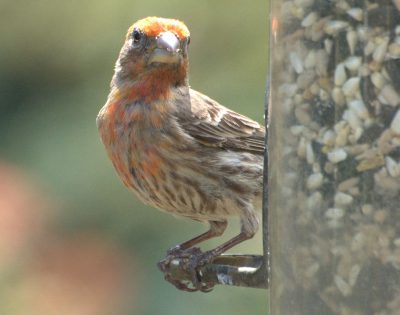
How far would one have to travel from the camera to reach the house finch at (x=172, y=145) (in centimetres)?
717

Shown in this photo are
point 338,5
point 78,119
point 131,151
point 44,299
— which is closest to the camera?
point 338,5

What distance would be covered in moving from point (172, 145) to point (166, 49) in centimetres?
53

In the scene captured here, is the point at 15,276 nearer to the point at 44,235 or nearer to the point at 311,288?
the point at 44,235

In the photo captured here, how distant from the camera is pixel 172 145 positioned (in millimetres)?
7324

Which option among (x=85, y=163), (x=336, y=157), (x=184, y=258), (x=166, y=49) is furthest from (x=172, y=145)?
(x=336, y=157)

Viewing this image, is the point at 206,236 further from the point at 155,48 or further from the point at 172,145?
the point at 155,48

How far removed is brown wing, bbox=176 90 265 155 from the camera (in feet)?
24.7

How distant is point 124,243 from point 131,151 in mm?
2165

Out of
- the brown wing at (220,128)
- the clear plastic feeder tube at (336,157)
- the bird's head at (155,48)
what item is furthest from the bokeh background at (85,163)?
the clear plastic feeder tube at (336,157)

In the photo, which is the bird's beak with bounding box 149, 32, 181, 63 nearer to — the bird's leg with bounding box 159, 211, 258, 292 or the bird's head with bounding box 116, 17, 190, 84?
the bird's head with bounding box 116, 17, 190, 84

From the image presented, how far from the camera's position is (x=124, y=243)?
927cm

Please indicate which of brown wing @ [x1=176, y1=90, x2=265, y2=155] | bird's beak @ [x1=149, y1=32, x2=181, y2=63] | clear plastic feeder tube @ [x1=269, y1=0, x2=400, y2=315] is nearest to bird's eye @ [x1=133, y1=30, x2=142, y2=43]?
bird's beak @ [x1=149, y1=32, x2=181, y2=63]

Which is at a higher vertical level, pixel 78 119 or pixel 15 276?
pixel 78 119

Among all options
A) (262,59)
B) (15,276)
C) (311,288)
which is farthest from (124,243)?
(311,288)
